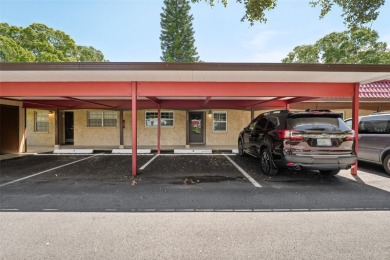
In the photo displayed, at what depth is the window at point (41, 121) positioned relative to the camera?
15625 millimetres

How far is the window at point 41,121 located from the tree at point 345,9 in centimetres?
1302

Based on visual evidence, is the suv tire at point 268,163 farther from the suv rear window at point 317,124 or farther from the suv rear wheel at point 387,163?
the suv rear wheel at point 387,163

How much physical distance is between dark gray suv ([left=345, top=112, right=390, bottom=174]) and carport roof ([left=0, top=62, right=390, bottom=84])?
174cm

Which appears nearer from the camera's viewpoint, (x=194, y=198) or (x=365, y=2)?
(x=194, y=198)

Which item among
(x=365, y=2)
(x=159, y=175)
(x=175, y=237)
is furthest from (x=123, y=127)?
(x=365, y=2)

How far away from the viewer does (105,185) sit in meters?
6.11

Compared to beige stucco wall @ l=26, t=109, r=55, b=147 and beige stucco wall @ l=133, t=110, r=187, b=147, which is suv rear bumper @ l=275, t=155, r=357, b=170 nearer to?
beige stucco wall @ l=133, t=110, r=187, b=147

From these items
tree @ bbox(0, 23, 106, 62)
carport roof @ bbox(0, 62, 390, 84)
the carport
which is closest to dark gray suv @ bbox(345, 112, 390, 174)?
the carport

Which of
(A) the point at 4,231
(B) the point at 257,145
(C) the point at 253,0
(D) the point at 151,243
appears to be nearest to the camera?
(D) the point at 151,243

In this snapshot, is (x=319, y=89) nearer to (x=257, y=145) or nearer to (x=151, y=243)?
(x=257, y=145)

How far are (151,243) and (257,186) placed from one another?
3.50 meters

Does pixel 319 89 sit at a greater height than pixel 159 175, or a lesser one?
greater

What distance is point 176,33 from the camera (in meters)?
38.1

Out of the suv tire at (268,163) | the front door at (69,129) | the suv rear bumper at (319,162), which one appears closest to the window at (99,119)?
the front door at (69,129)
